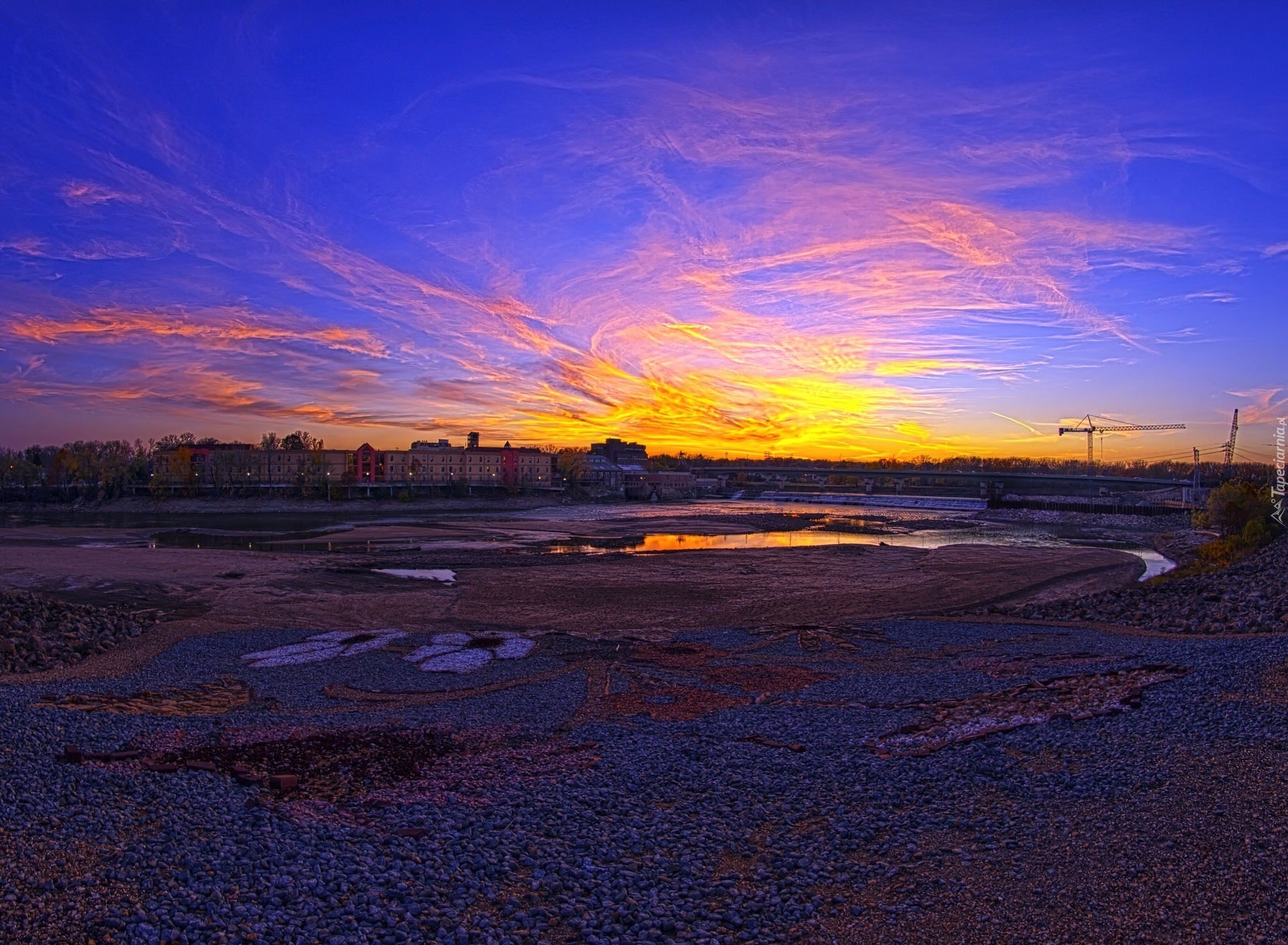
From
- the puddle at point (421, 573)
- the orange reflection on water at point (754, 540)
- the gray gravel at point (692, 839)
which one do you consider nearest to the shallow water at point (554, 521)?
the orange reflection on water at point (754, 540)

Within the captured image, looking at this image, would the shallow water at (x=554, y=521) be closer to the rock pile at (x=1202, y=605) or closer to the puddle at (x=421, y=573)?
the puddle at (x=421, y=573)

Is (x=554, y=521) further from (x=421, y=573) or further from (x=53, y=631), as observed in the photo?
(x=53, y=631)

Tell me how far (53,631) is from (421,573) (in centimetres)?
1606

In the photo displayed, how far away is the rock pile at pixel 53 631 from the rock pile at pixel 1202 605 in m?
28.8

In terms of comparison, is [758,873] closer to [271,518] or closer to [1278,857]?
[1278,857]

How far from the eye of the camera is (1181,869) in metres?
6.43

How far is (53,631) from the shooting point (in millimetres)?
19156

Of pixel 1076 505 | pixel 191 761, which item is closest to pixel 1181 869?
pixel 191 761

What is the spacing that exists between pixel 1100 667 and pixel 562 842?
13269 millimetres

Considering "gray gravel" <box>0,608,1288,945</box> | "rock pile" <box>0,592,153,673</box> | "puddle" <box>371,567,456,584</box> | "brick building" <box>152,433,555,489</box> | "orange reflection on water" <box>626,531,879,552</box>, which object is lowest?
"orange reflection on water" <box>626,531,879,552</box>

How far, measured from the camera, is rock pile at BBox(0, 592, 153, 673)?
671 inches

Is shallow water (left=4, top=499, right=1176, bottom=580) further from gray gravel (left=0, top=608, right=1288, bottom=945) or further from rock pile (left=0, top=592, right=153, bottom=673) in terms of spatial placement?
gray gravel (left=0, top=608, right=1288, bottom=945)

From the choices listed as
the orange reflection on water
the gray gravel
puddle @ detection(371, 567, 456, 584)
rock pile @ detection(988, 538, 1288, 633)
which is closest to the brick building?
the orange reflection on water

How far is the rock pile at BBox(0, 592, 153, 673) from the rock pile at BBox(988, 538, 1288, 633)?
94.3ft
